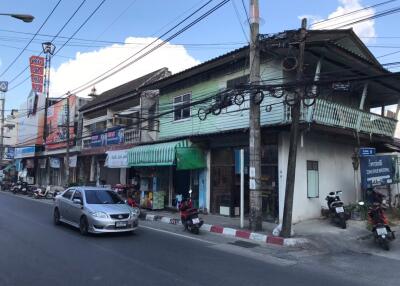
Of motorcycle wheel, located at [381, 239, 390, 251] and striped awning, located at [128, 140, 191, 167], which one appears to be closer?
motorcycle wheel, located at [381, 239, 390, 251]

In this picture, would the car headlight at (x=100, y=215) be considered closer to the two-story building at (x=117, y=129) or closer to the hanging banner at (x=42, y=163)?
the two-story building at (x=117, y=129)

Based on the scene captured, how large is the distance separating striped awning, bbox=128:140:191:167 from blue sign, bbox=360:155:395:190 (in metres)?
7.72

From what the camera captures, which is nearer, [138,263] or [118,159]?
[138,263]

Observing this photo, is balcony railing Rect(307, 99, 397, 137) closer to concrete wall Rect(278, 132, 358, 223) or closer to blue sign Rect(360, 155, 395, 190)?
concrete wall Rect(278, 132, 358, 223)

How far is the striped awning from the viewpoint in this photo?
19094 mm

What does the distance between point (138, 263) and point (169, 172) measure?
1355cm

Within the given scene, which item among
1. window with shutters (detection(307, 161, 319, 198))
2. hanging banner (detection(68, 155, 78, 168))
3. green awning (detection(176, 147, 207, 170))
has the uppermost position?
hanging banner (detection(68, 155, 78, 168))

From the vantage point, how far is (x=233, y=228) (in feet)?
47.3

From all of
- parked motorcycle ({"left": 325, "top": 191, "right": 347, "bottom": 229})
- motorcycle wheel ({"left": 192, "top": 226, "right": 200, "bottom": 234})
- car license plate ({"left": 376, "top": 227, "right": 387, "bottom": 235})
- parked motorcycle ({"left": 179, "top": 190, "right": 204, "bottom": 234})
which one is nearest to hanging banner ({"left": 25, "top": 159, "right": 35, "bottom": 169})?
parked motorcycle ({"left": 179, "top": 190, "right": 204, "bottom": 234})

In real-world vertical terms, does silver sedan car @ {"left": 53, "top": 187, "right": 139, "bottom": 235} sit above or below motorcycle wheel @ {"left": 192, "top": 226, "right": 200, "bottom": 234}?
above

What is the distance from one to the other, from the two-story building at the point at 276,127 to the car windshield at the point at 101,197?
4847 millimetres

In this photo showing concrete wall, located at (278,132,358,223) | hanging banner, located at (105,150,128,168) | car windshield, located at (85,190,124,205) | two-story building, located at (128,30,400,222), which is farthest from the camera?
hanging banner, located at (105,150,128,168)

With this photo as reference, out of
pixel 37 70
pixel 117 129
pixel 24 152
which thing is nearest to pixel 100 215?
pixel 117 129

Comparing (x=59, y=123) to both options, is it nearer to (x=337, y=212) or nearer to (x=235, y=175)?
(x=235, y=175)
